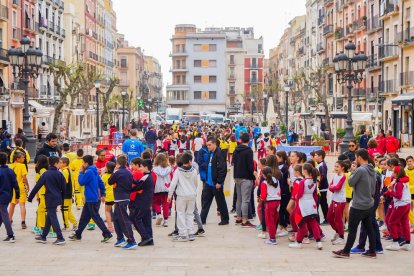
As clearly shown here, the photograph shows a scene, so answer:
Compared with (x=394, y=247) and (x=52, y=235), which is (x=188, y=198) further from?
(x=394, y=247)

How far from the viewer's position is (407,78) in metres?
49.7

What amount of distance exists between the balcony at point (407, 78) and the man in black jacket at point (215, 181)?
117ft

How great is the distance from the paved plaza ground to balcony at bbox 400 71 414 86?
121 feet

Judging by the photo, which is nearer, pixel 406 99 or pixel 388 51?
pixel 406 99

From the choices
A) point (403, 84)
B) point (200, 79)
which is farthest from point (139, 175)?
point (200, 79)

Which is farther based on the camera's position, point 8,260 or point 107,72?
point 107,72

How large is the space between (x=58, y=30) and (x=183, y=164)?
60.9 meters

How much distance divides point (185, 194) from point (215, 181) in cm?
190

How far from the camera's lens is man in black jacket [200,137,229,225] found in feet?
49.0

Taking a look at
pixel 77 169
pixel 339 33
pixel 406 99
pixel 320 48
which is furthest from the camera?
pixel 320 48

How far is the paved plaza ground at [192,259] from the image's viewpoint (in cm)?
1059

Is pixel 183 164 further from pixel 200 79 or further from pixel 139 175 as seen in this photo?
pixel 200 79

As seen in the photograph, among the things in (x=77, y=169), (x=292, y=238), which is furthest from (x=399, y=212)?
(x=77, y=169)

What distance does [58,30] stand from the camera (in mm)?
71812
